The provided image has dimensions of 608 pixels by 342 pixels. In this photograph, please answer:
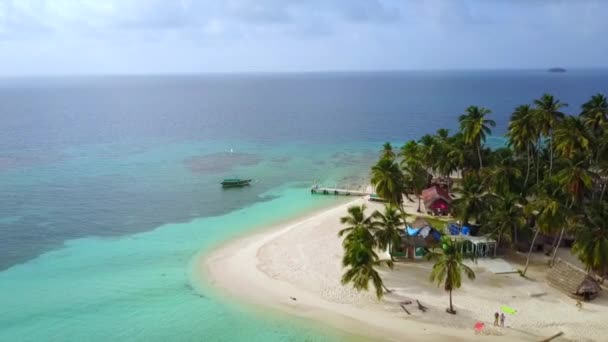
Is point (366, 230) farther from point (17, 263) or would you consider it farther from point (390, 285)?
point (17, 263)

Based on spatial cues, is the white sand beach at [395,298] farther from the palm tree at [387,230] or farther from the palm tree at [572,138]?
the palm tree at [572,138]

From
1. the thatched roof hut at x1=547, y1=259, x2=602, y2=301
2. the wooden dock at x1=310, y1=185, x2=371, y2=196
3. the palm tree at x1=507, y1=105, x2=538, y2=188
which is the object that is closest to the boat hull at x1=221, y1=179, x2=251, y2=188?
the wooden dock at x1=310, y1=185, x2=371, y2=196

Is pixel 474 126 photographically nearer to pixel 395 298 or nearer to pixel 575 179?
pixel 575 179

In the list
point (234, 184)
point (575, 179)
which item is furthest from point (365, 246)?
point (234, 184)

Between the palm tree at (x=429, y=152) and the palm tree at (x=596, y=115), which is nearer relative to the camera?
the palm tree at (x=596, y=115)

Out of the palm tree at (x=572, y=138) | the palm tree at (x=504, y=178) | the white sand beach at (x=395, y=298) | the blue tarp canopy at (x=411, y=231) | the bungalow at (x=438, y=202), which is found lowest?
the white sand beach at (x=395, y=298)

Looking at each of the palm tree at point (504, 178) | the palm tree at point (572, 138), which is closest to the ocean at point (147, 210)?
the palm tree at point (504, 178)

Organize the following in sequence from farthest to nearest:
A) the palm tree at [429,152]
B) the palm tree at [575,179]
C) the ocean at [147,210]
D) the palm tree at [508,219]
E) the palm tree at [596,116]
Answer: the palm tree at [429,152], the palm tree at [596,116], the palm tree at [508,219], the palm tree at [575,179], the ocean at [147,210]
